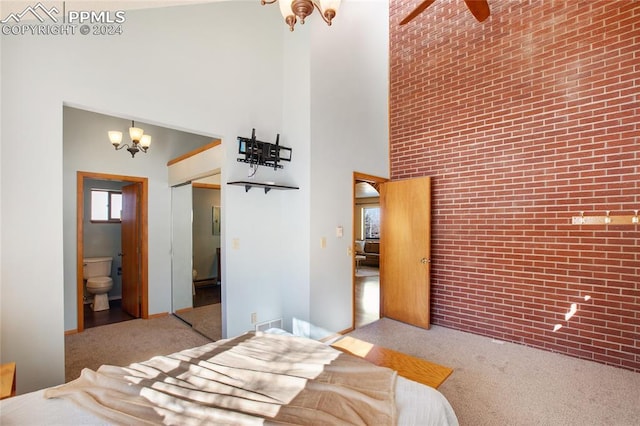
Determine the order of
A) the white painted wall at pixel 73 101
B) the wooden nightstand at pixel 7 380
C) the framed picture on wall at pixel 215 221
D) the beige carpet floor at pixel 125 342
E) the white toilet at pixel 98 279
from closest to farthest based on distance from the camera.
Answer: the wooden nightstand at pixel 7 380 → the white painted wall at pixel 73 101 → the beige carpet floor at pixel 125 342 → the white toilet at pixel 98 279 → the framed picture on wall at pixel 215 221

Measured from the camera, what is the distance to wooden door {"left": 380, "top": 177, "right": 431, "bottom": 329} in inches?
151

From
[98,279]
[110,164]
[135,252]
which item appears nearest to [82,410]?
[135,252]

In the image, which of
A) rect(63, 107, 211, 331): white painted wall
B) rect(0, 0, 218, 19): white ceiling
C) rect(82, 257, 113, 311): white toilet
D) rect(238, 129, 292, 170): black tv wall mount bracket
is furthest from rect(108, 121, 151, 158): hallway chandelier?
rect(82, 257, 113, 311): white toilet

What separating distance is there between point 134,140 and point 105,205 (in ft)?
7.46

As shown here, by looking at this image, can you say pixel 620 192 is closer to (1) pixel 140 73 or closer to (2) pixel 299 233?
(2) pixel 299 233

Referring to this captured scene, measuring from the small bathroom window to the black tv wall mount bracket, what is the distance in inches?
139

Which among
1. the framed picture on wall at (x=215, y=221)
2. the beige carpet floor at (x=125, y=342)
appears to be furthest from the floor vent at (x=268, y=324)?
the framed picture on wall at (x=215, y=221)

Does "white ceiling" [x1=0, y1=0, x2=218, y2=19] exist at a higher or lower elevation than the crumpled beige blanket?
higher

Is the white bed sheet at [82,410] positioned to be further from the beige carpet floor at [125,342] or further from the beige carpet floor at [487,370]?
the beige carpet floor at [125,342]

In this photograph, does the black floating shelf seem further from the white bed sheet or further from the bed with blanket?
the white bed sheet

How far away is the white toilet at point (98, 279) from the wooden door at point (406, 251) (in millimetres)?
4155

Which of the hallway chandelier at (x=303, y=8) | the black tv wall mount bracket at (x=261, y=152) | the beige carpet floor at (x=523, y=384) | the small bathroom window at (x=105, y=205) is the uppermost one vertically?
the hallway chandelier at (x=303, y=8)

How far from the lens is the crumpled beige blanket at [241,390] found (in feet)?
4.03

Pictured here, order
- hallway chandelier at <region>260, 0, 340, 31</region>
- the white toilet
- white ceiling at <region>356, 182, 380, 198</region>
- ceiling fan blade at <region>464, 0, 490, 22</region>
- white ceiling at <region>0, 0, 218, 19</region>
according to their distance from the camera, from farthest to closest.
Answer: white ceiling at <region>356, 182, 380, 198</region> < the white toilet < ceiling fan blade at <region>464, 0, 490, 22</region> < hallway chandelier at <region>260, 0, 340, 31</region> < white ceiling at <region>0, 0, 218, 19</region>
